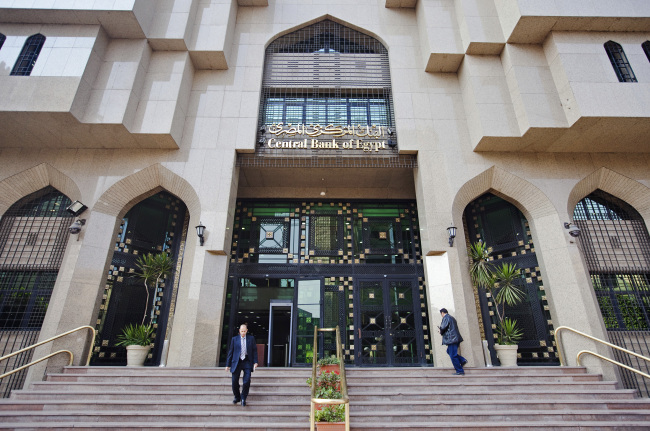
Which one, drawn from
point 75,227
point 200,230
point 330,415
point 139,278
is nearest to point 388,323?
point 200,230

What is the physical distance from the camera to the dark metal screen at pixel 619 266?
8094 mm

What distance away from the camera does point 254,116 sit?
31.7 ft

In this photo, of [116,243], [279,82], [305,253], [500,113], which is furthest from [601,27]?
[116,243]

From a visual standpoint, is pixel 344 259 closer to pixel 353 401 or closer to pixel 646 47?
pixel 353 401

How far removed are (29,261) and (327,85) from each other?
940 centimetres

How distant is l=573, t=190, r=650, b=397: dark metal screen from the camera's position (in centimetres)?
809

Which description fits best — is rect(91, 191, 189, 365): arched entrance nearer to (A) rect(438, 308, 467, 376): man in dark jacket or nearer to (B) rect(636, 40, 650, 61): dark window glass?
(A) rect(438, 308, 467, 376): man in dark jacket

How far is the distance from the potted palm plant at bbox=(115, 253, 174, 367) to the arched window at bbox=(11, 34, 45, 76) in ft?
Answer: 17.6

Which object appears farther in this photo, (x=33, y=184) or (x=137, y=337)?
(x=33, y=184)

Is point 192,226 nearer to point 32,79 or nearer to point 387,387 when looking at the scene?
point 32,79

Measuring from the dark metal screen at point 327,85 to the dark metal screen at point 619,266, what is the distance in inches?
228

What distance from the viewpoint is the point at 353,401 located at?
5457 mm

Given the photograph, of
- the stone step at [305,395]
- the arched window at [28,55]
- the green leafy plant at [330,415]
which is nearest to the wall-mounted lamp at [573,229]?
the stone step at [305,395]

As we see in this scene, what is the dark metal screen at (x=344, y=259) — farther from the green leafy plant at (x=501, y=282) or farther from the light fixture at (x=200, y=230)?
the light fixture at (x=200, y=230)
